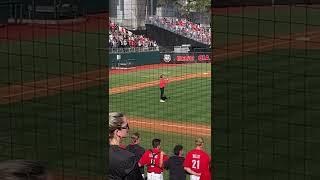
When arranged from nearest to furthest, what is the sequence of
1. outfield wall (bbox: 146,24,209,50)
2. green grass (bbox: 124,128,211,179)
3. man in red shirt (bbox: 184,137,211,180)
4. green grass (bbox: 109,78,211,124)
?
man in red shirt (bbox: 184,137,211,180), green grass (bbox: 124,128,211,179), green grass (bbox: 109,78,211,124), outfield wall (bbox: 146,24,209,50)

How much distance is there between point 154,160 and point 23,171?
6892 millimetres

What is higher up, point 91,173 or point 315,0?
point 315,0

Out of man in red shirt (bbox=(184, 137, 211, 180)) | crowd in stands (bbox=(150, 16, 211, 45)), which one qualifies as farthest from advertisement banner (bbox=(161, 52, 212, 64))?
man in red shirt (bbox=(184, 137, 211, 180))

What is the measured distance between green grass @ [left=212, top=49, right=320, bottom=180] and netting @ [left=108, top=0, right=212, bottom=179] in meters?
1.13

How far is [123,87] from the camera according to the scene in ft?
77.9

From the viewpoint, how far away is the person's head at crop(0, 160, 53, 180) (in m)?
1.11

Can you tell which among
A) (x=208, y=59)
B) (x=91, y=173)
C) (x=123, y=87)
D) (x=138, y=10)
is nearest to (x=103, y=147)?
(x=91, y=173)

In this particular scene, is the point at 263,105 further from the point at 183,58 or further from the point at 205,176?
the point at 183,58

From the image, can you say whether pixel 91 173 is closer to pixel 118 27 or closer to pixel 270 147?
pixel 270 147

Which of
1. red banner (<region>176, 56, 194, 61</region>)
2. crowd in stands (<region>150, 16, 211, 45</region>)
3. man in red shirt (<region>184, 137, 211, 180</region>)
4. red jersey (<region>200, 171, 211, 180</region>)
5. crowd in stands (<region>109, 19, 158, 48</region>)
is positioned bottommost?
red jersey (<region>200, 171, 211, 180</region>)

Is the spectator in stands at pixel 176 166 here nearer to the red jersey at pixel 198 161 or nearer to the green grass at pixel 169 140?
the red jersey at pixel 198 161

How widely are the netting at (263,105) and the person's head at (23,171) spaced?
10.1ft

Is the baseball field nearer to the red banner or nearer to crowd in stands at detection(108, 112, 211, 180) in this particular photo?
crowd in stands at detection(108, 112, 211, 180)

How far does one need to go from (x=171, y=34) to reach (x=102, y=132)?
2656 cm
